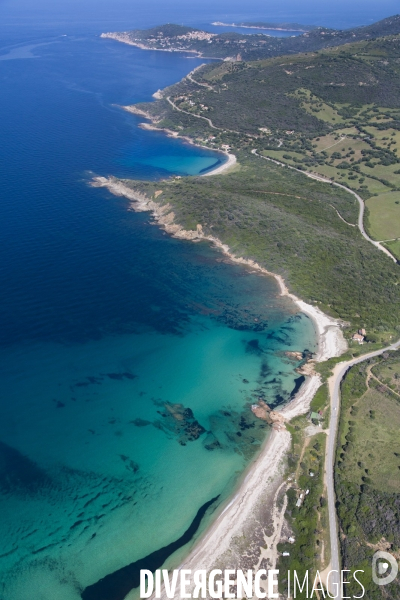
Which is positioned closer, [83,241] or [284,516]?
[284,516]

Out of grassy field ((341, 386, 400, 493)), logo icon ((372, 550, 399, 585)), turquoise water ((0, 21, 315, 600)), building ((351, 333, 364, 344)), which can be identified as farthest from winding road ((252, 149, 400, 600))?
Result: turquoise water ((0, 21, 315, 600))

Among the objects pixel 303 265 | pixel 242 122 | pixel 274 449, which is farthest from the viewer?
pixel 242 122

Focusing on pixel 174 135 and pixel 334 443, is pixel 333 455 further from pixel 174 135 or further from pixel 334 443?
pixel 174 135

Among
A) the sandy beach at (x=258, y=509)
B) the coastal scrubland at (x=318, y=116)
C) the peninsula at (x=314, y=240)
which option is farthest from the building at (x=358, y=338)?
the coastal scrubland at (x=318, y=116)

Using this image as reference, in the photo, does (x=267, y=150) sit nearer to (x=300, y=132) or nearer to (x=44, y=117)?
(x=300, y=132)

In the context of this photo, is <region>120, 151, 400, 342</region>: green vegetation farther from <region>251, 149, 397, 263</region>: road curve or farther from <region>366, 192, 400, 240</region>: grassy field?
<region>366, 192, 400, 240</region>: grassy field

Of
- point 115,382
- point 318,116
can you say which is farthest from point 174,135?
point 115,382

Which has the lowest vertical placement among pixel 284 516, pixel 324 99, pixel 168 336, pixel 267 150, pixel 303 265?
pixel 284 516

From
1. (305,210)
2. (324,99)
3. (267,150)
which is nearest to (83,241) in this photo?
(305,210)
